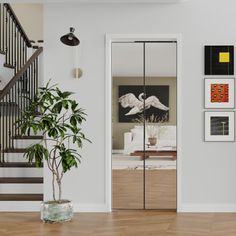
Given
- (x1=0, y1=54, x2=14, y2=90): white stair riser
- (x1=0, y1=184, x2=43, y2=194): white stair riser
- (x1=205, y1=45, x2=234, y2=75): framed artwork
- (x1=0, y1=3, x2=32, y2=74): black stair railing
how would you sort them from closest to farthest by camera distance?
(x1=205, y1=45, x2=234, y2=75): framed artwork, (x1=0, y1=184, x2=43, y2=194): white stair riser, (x1=0, y1=54, x2=14, y2=90): white stair riser, (x1=0, y1=3, x2=32, y2=74): black stair railing

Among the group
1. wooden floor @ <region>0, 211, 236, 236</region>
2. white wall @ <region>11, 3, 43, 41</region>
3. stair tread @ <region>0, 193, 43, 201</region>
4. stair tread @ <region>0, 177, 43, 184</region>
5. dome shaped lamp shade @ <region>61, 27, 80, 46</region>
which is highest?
white wall @ <region>11, 3, 43, 41</region>

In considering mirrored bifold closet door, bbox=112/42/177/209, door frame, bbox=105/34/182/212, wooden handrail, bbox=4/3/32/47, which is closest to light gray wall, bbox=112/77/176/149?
mirrored bifold closet door, bbox=112/42/177/209

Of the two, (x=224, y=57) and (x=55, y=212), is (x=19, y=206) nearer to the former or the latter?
(x=55, y=212)

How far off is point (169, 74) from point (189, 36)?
0.55m

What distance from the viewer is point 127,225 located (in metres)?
6.21

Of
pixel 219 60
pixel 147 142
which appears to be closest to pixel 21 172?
pixel 147 142

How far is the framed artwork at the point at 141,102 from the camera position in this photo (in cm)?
710

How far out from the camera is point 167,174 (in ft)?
23.5

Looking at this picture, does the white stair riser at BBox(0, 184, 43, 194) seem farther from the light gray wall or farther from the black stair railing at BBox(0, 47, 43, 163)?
the light gray wall

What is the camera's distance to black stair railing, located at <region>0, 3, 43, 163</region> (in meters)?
8.10

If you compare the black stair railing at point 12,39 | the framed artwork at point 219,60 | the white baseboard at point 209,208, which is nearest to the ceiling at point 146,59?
the framed artwork at point 219,60

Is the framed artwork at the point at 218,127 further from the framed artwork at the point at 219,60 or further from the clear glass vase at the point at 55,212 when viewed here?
the clear glass vase at the point at 55,212

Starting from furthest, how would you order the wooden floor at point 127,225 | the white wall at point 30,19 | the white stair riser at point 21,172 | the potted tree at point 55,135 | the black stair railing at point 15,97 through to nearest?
the white wall at point 30,19 < the black stair railing at point 15,97 < the white stair riser at point 21,172 < the potted tree at point 55,135 < the wooden floor at point 127,225

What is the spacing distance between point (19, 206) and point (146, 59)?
8.30ft
